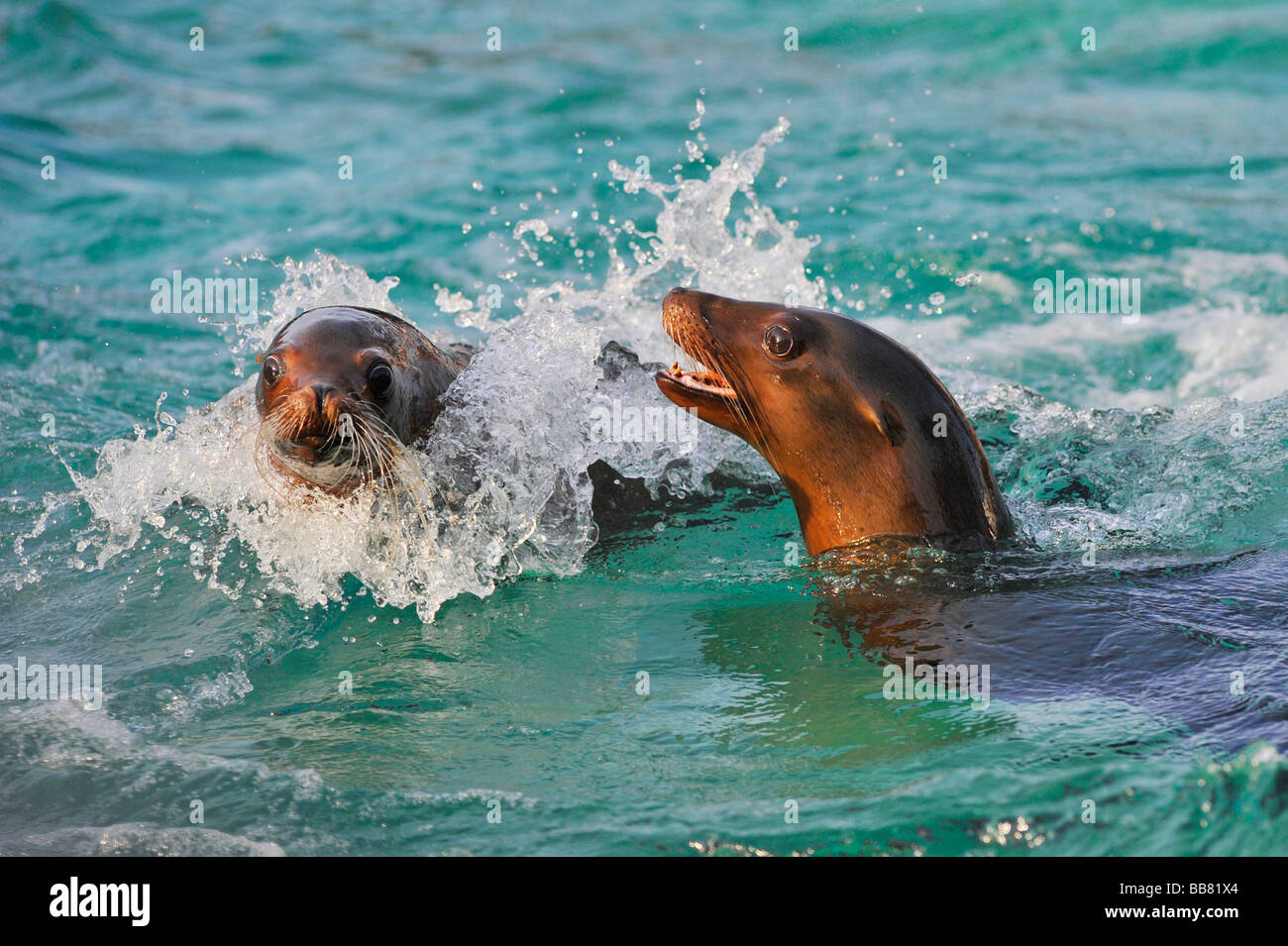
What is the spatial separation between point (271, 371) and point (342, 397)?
13.6 inches

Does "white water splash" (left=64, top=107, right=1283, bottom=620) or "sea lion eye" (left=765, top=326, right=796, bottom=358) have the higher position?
"sea lion eye" (left=765, top=326, right=796, bottom=358)

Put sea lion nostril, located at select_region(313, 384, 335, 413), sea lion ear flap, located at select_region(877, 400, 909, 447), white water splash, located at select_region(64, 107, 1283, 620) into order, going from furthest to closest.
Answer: white water splash, located at select_region(64, 107, 1283, 620), sea lion ear flap, located at select_region(877, 400, 909, 447), sea lion nostril, located at select_region(313, 384, 335, 413)

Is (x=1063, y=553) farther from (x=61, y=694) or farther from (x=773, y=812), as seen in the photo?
(x=61, y=694)

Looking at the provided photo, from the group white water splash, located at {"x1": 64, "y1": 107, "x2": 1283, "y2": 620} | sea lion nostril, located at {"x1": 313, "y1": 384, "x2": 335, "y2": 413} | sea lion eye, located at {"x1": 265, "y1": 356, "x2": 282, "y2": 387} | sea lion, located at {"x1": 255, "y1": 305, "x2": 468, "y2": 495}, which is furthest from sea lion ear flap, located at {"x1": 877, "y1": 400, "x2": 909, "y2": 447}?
sea lion eye, located at {"x1": 265, "y1": 356, "x2": 282, "y2": 387}

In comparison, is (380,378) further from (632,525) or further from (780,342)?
(780,342)

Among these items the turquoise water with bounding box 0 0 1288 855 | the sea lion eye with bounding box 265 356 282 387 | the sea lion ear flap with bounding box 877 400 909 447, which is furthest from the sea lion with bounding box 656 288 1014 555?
the sea lion eye with bounding box 265 356 282 387

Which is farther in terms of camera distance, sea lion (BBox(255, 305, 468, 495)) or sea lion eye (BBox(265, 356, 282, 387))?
sea lion eye (BBox(265, 356, 282, 387))

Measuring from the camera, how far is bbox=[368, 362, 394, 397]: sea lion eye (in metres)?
4.59

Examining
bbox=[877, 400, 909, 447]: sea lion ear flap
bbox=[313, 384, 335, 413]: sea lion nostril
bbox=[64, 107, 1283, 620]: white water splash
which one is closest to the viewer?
bbox=[313, 384, 335, 413]: sea lion nostril

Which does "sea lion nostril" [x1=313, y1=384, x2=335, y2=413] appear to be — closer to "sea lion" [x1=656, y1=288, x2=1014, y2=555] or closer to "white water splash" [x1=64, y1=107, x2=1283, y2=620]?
"white water splash" [x1=64, y1=107, x2=1283, y2=620]

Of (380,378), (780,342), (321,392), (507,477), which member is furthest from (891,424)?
(321,392)

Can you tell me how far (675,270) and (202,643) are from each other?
3989mm

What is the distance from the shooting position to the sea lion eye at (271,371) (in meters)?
4.52

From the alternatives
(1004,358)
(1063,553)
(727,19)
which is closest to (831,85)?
(727,19)
